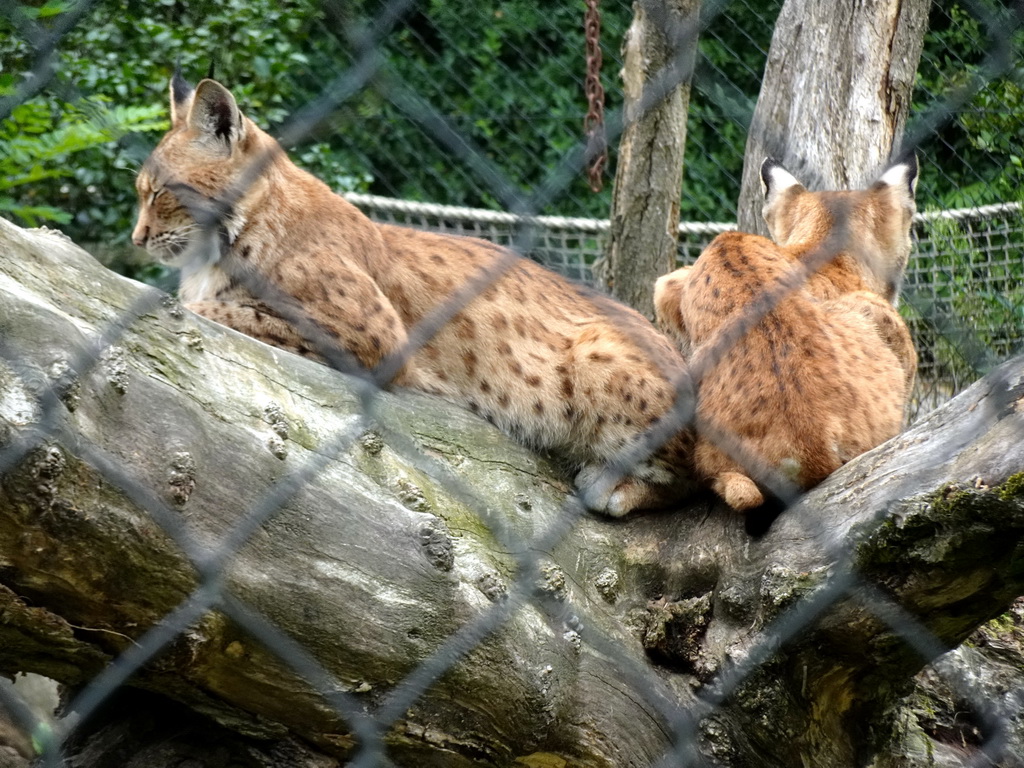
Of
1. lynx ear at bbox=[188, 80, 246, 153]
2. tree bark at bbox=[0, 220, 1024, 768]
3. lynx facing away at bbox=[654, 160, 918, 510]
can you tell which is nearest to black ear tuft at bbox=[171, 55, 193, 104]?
lynx ear at bbox=[188, 80, 246, 153]

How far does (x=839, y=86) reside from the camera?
4422 millimetres

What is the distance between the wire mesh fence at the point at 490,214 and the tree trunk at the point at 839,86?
339 mm

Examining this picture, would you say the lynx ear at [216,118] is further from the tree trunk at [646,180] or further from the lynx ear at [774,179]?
the lynx ear at [774,179]

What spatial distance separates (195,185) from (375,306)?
57 cm

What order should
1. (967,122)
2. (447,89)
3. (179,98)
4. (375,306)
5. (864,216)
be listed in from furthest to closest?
(447,89) → (967,122) → (864,216) → (179,98) → (375,306)

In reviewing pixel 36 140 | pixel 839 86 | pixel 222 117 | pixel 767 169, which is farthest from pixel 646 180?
pixel 36 140

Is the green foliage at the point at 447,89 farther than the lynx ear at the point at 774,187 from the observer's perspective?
Yes

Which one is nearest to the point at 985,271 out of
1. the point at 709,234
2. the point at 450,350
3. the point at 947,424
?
the point at 709,234

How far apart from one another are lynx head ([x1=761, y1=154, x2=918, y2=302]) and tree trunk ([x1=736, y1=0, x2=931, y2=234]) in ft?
0.89

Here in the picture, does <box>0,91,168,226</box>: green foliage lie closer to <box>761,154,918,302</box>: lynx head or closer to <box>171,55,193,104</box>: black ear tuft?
<box>171,55,193,104</box>: black ear tuft

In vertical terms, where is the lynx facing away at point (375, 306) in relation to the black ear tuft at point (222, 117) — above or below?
below

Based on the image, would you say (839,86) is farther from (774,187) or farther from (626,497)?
(626,497)

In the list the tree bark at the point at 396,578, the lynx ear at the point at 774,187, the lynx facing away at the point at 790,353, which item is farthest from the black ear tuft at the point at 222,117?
the lynx ear at the point at 774,187

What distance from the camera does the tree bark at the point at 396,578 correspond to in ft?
6.94
